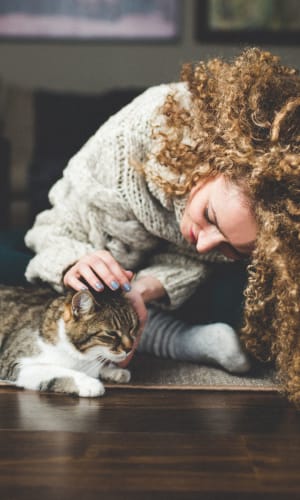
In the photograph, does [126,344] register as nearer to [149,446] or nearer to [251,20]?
[149,446]

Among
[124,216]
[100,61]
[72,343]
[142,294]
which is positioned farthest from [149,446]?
[100,61]

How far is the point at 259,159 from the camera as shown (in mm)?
1223

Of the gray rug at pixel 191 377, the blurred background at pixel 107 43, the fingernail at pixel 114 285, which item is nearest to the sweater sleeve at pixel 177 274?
the gray rug at pixel 191 377

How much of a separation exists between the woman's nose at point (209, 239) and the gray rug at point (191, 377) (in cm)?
34

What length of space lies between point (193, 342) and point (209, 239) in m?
0.42

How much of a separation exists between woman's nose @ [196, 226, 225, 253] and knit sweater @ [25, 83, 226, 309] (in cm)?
16

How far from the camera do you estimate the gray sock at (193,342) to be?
5.23ft

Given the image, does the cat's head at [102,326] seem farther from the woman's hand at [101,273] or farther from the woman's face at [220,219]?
the woman's face at [220,219]

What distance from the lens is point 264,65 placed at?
136 cm

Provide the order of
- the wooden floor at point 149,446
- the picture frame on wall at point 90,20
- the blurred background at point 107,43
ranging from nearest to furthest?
the wooden floor at point 149,446, the blurred background at point 107,43, the picture frame on wall at point 90,20

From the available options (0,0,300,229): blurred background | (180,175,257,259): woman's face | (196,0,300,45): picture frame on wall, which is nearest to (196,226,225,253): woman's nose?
(180,175,257,259): woman's face

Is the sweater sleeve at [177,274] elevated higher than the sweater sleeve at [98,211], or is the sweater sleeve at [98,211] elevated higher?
the sweater sleeve at [98,211]

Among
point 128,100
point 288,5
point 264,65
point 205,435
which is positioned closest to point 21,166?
point 128,100

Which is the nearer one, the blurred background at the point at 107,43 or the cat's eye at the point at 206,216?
the cat's eye at the point at 206,216
